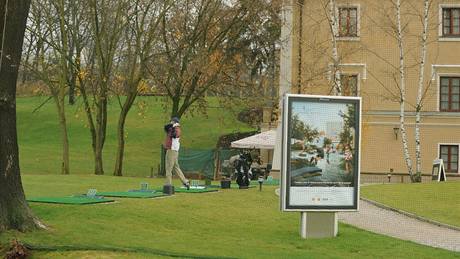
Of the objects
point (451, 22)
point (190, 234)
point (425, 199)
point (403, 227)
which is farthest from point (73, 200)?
point (451, 22)

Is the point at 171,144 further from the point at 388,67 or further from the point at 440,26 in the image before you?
the point at 440,26

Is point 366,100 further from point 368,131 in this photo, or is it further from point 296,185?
point 296,185

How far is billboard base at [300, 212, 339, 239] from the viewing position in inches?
596

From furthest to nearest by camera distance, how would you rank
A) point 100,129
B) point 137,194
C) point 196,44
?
point 196,44 < point 100,129 < point 137,194

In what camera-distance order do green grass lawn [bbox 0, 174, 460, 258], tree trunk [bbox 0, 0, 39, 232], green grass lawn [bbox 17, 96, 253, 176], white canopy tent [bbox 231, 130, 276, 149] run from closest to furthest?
green grass lawn [bbox 0, 174, 460, 258] → tree trunk [bbox 0, 0, 39, 232] → white canopy tent [bbox 231, 130, 276, 149] → green grass lawn [bbox 17, 96, 253, 176]

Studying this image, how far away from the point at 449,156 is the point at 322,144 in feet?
92.3

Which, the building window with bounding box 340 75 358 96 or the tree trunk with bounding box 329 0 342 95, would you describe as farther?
the building window with bounding box 340 75 358 96

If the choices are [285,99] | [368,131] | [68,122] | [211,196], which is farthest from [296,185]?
[68,122]

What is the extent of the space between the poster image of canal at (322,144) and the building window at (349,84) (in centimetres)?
2322

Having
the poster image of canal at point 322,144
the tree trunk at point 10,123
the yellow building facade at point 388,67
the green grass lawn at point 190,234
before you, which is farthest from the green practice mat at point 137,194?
the yellow building facade at point 388,67

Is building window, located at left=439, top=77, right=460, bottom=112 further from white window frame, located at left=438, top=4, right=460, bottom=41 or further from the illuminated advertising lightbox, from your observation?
the illuminated advertising lightbox

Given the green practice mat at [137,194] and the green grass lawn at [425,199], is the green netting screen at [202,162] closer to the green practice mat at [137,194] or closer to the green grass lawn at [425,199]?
the green grass lawn at [425,199]

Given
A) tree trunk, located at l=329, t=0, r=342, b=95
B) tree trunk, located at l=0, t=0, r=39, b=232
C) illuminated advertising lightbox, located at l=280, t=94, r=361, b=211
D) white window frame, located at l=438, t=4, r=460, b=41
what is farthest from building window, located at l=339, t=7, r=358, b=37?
tree trunk, located at l=0, t=0, r=39, b=232

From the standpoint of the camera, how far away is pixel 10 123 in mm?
13625
